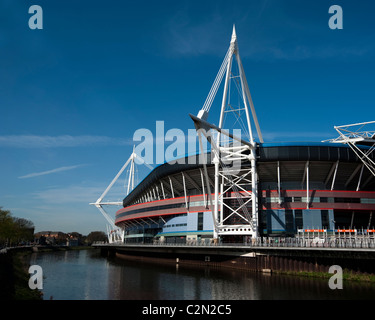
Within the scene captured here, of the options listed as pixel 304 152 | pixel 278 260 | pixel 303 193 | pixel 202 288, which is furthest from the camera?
pixel 303 193

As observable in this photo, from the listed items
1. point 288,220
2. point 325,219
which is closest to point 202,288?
point 288,220

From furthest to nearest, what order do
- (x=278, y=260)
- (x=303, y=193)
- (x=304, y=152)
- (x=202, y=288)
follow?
(x=303, y=193) < (x=304, y=152) < (x=278, y=260) < (x=202, y=288)

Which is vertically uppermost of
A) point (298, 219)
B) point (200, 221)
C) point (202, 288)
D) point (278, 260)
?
point (298, 219)

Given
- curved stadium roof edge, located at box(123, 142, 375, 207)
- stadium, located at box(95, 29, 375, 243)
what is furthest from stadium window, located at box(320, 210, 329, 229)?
curved stadium roof edge, located at box(123, 142, 375, 207)

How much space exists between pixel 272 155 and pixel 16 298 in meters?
42.5

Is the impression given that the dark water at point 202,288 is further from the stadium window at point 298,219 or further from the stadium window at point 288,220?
the stadium window at point 298,219

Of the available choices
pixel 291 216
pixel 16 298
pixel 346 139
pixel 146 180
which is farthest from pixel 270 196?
pixel 16 298

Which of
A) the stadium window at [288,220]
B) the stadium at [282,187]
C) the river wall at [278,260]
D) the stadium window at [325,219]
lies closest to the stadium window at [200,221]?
the stadium at [282,187]

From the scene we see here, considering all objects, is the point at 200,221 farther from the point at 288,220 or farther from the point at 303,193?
the point at 303,193

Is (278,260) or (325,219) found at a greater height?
(325,219)

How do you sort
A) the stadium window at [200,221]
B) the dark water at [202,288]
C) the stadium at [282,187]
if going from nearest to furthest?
1. the dark water at [202,288]
2. the stadium at [282,187]
3. the stadium window at [200,221]

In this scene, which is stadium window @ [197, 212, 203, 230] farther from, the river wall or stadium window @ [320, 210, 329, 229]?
stadium window @ [320, 210, 329, 229]

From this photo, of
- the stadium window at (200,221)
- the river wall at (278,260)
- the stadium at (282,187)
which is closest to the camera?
the river wall at (278,260)
